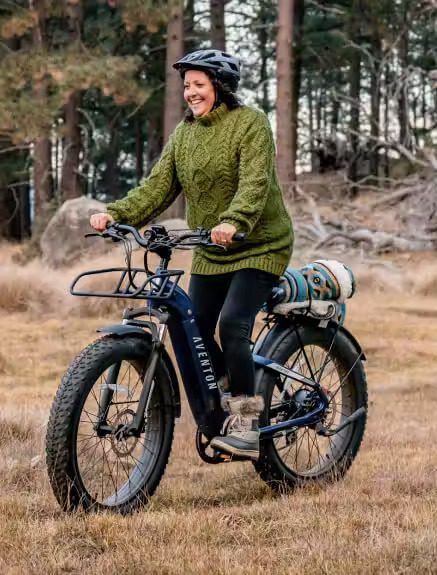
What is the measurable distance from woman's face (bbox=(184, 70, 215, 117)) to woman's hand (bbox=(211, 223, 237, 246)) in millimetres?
647

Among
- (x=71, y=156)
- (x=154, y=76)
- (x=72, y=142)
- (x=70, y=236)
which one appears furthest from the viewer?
(x=154, y=76)

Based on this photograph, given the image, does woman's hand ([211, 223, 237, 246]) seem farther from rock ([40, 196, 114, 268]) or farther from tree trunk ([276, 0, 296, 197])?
tree trunk ([276, 0, 296, 197])

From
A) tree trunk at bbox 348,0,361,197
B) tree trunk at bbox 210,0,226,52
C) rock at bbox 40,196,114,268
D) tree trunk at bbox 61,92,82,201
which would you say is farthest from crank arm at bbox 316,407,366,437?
tree trunk at bbox 210,0,226,52

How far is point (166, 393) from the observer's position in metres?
4.20

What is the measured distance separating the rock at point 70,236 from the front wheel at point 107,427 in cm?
1264

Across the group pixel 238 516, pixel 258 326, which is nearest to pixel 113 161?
pixel 258 326

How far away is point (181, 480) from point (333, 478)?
805 millimetres

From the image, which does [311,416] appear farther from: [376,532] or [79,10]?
[79,10]

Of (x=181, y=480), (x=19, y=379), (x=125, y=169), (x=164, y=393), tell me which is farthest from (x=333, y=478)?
(x=125, y=169)

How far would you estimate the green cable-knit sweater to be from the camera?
4117 millimetres

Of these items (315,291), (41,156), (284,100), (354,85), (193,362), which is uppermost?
(354,85)

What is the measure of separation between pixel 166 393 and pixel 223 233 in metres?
0.82

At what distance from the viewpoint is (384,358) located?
31.6 ft

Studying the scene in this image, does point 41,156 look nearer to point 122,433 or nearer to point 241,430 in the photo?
point 241,430
